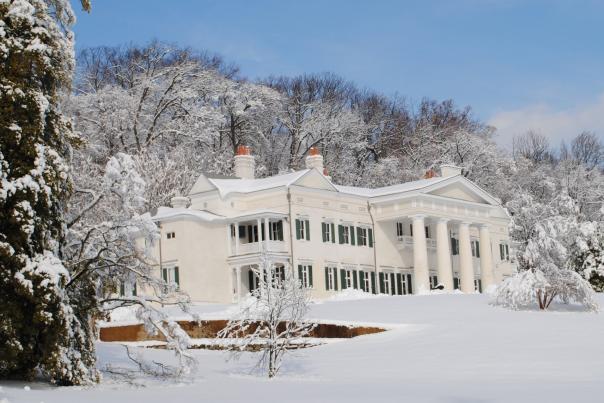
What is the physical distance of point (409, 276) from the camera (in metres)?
58.0

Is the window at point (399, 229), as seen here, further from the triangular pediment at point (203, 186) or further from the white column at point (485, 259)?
the triangular pediment at point (203, 186)

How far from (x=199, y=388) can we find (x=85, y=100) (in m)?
45.2

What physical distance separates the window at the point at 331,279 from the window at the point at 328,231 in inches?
57.7

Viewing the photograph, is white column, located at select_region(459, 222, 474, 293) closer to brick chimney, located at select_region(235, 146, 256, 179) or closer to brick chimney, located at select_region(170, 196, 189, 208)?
brick chimney, located at select_region(235, 146, 256, 179)

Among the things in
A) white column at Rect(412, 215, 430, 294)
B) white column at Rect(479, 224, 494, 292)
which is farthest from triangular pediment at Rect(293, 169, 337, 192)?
white column at Rect(479, 224, 494, 292)

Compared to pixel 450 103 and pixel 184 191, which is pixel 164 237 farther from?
pixel 450 103

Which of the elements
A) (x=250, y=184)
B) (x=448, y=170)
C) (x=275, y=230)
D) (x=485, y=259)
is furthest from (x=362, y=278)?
(x=448, y=170)

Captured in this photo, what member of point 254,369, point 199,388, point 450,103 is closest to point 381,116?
point 450,103

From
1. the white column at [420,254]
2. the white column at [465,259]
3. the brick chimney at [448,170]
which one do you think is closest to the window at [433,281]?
the white column at [465,259]

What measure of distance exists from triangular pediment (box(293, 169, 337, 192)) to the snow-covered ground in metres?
10.7

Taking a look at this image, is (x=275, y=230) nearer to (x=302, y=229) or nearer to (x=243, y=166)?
(x=302, y=229)

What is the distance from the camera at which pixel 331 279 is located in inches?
2096

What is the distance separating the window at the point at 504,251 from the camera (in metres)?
64.7

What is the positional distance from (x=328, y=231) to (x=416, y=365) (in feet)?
84.8
